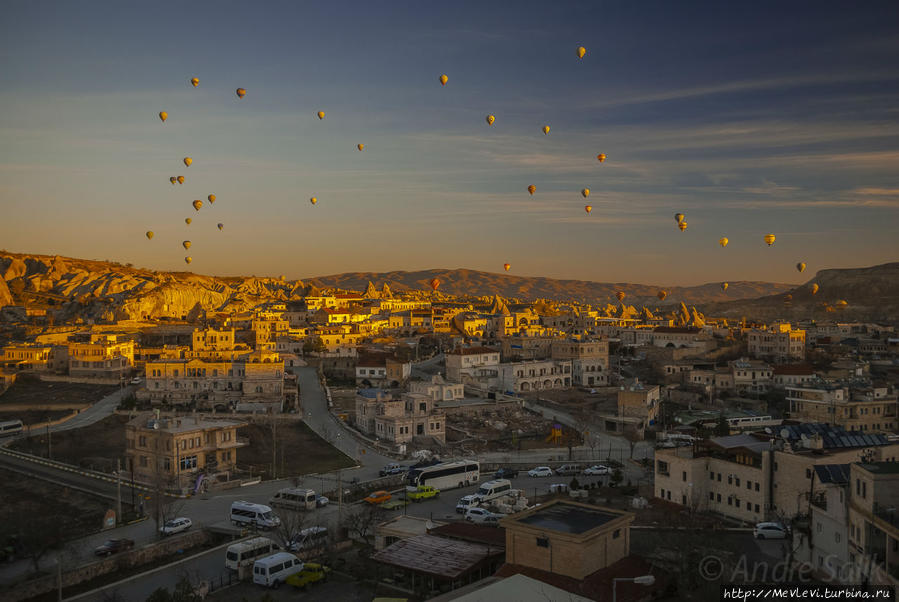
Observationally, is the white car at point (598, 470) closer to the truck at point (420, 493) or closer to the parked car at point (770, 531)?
the truck at point (420, 493)

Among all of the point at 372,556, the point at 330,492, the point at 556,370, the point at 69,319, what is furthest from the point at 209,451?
the point at 69,319

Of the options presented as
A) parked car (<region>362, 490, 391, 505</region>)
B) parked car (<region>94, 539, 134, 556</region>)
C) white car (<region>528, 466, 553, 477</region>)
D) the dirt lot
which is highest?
the dirt lot

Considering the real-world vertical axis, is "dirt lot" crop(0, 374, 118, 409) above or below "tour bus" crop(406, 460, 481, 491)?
above

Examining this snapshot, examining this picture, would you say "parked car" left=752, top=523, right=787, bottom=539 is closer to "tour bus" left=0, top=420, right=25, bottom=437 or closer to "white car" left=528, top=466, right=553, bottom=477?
"white car" left=528, top=466, right=553, bottom=477

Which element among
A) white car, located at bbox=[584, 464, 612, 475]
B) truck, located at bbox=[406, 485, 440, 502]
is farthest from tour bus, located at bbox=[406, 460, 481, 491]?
white car, located at bbox=[584, 464, 612, 475]

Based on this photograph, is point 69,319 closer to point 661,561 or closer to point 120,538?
point 120,538

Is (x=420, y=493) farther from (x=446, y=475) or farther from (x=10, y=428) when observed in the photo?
(x=10, y=428)

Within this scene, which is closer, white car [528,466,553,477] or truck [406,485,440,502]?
truck [406,485,440,502]
